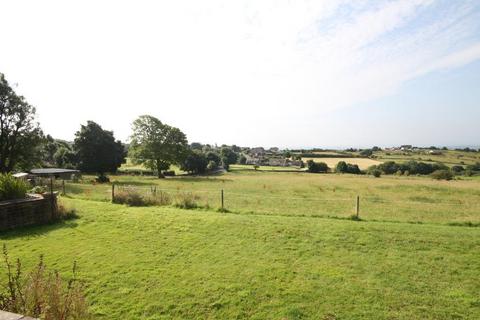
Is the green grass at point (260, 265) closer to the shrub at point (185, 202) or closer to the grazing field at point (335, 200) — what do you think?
the shrub at point (185, 202)

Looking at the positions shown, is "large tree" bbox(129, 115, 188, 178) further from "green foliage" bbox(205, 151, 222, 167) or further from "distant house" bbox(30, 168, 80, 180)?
"green foliage" bbox(205, 151, 222, 167)

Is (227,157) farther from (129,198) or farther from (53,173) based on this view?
(129,198)

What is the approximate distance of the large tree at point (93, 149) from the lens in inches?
1857

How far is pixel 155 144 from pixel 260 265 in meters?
49.2

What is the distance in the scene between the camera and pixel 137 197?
16969 millimetres

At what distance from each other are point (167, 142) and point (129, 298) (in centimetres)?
5119

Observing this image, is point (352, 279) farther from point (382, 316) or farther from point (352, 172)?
point (352, 172)

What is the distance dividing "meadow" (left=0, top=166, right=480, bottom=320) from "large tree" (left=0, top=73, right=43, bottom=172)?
29111 mm

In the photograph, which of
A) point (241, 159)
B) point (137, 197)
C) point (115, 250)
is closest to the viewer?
point (115, 250)

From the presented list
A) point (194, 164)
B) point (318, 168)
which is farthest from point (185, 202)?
point (318, 168)

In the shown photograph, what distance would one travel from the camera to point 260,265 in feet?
28.0

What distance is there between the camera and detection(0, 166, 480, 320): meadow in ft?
20.8

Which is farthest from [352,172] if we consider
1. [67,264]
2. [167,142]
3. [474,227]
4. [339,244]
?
[67,264]

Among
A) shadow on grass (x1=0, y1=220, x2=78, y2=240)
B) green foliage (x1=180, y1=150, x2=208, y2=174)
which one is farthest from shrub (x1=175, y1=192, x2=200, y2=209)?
green foliage (x1=180, y1=150, x2=208, y2=174)
